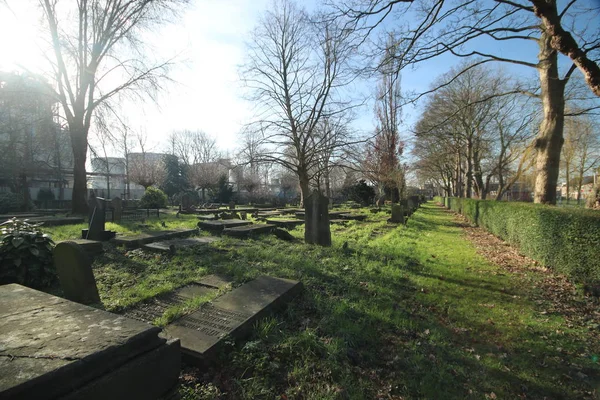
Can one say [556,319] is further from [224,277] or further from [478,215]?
[478,215]

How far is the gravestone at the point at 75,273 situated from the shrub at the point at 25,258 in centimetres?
84

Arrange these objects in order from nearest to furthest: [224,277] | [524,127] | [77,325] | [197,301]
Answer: [77,325]
[197,301]
[224,277]
[524,127]

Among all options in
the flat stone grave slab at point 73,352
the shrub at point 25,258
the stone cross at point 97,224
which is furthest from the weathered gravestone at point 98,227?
the flat stone grave slab at point 73,352

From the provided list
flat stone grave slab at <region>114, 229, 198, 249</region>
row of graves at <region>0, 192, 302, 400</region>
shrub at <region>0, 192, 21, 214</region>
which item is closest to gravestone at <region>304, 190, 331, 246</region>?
flat stone grave slab at <region>114, 229, 198, 249</region>

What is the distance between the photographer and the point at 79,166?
52.4ft

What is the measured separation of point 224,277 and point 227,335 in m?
2.05

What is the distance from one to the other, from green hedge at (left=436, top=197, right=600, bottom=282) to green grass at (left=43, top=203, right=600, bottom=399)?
0.75 m

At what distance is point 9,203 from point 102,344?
24.2 m

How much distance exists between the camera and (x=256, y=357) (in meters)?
2.66

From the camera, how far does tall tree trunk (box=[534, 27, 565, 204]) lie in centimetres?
942

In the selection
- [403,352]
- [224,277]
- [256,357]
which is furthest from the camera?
[224,277]

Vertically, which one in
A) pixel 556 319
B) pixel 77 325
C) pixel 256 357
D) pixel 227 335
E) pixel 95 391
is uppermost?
pixel 77 325

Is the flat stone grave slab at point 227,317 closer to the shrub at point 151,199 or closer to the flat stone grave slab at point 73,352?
the flat stone grave slab at point 73,352

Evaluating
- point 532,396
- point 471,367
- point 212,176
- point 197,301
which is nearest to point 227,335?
point 197,301
